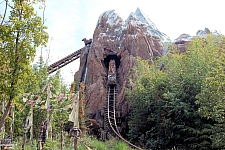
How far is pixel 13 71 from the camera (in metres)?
4.23

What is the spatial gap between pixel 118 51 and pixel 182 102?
9801 mm

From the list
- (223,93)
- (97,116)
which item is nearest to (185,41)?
(97,116)

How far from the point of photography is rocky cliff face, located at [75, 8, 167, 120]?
16.5 meters

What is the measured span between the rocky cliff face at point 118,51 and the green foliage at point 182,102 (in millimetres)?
3692

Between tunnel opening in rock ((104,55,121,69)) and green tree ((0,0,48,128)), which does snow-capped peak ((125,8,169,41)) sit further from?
green tree ((0,0,48,128))

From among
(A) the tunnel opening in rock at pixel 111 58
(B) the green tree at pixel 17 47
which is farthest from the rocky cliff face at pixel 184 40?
(B) the green tree at pixel 17 47

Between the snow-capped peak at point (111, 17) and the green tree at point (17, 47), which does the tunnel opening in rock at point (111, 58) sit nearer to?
the snow-capped peak at point (111, 17)

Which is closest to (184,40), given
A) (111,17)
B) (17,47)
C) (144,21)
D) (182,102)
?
(144,21)

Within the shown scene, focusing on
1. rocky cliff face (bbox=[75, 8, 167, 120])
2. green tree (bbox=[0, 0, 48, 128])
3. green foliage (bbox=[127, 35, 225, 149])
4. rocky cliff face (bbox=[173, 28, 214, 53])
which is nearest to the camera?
green tree (bbox=[0, 0, 48, 128])

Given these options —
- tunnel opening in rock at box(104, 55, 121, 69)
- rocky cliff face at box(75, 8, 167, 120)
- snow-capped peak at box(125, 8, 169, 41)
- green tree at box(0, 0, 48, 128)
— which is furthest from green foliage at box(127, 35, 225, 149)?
tunnel opening in rock at box(104, 55, 121, 69)

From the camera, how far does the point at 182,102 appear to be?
9.20 metres

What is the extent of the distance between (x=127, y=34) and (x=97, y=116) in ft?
20.3

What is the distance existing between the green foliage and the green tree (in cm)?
432

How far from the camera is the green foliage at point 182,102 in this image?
7.97 meters
